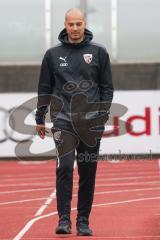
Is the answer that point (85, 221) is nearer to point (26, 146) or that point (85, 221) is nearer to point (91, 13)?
point (26, 146)

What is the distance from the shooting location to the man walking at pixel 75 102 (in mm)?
7660

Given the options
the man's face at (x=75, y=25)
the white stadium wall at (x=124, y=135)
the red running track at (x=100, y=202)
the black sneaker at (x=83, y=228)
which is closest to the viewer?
the man's face at (x=75, y=25)

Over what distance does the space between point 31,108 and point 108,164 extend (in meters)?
2.40

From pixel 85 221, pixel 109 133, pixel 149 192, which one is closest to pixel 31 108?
pixel 109 133

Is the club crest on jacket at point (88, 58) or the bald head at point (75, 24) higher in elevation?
the bald head at point (75, 24)

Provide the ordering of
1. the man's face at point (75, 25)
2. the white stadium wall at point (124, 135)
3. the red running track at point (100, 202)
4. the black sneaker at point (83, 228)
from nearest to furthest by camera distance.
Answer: the man's face at point (75, 25) → the black sneaker at point (83, 228) → the red running track at point (100, 202) → the white stadium wall at point (124, 135)

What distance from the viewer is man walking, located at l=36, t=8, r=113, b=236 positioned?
766cm

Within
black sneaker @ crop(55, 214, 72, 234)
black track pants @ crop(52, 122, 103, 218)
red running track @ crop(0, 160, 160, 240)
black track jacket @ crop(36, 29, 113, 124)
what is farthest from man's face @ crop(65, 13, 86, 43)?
red running track @ crop(0, 160, 160, 240)

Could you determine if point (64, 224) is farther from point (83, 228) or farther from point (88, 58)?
point (88, 58)

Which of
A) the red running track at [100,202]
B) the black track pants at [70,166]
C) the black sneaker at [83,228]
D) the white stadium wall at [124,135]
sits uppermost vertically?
the black track pants at [70,166]

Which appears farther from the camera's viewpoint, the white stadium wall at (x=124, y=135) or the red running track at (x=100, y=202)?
the white stadium wall at (x=124, y=135)

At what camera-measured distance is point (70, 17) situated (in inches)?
300

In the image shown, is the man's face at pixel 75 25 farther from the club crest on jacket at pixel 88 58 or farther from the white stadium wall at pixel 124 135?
the white stadium wall at pixel 124 135

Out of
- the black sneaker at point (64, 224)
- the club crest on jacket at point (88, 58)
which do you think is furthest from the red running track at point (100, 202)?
the club crest on jacket at point (88, 58)
